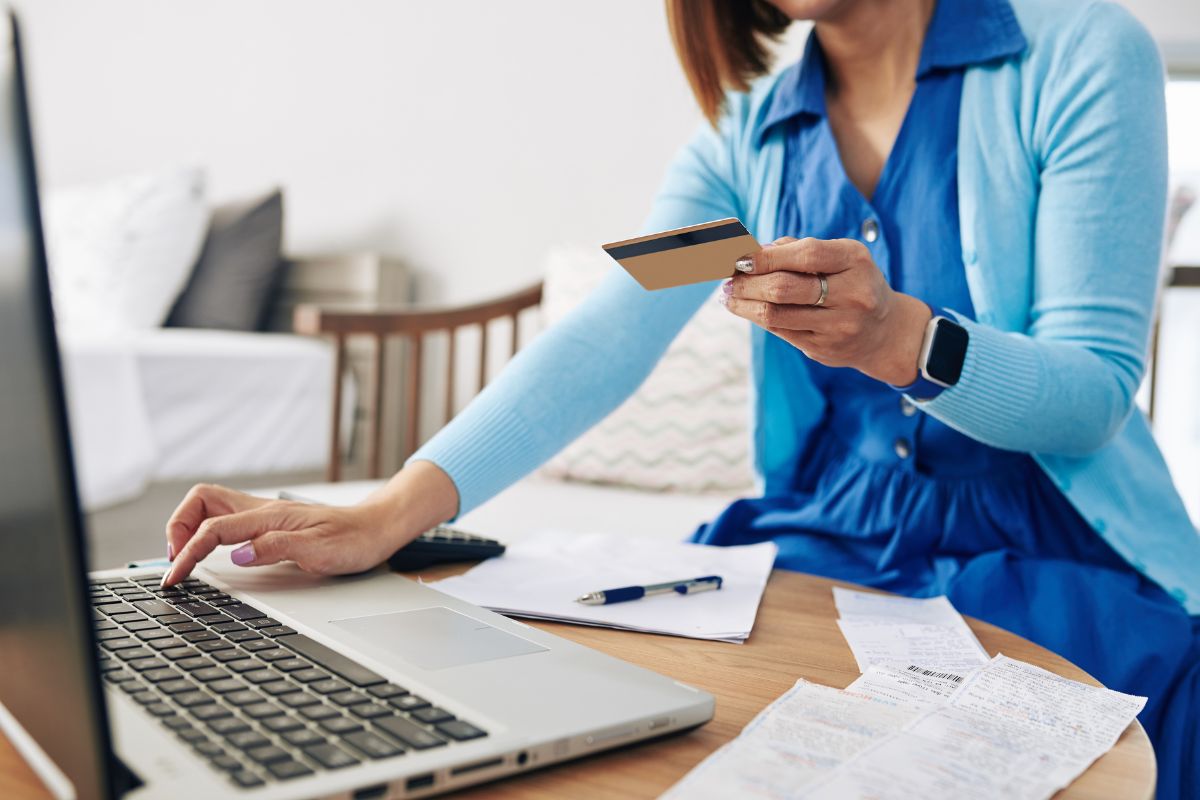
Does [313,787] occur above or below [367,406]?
above

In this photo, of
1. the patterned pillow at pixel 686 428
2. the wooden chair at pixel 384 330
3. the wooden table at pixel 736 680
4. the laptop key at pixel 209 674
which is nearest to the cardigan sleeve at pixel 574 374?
the wooden table at pixel 736 680

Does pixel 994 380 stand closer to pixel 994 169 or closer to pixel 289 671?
pixel 994 169

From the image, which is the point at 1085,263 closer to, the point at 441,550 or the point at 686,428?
the point at 441,550

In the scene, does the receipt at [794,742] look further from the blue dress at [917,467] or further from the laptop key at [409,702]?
the blue dress at [917,467]

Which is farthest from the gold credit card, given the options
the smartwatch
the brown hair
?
the brown hair

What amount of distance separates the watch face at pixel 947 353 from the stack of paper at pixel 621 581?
194mm

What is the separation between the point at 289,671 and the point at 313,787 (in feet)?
0.36

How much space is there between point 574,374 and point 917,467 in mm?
328

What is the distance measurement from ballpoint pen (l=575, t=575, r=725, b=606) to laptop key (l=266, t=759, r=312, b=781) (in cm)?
32

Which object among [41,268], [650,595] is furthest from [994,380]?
[41,268]

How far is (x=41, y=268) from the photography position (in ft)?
0.86

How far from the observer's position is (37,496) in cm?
28

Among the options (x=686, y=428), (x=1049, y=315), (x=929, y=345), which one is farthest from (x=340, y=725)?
(x=686, y=428)

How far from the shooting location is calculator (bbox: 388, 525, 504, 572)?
27.8 inches
